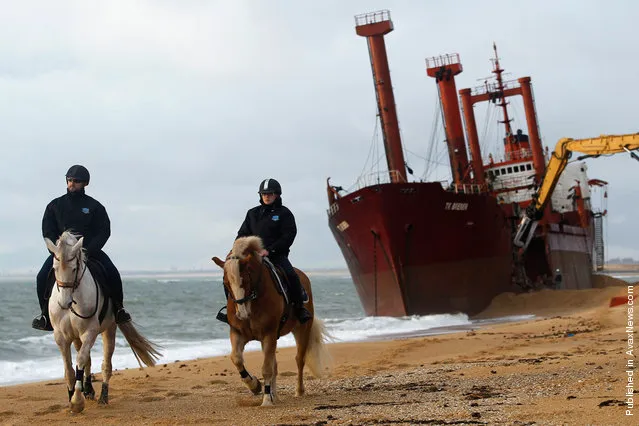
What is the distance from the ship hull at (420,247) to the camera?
2916 centimetres

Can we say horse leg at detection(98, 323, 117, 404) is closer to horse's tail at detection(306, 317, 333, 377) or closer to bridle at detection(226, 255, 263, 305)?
bridle at detection(226, 255, 263, 305)

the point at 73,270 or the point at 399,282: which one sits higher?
the point at 73,270

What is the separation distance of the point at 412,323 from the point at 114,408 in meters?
19.2

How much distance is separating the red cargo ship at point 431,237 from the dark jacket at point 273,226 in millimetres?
19707

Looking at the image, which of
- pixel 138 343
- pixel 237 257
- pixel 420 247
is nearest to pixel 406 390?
pixel 237 257

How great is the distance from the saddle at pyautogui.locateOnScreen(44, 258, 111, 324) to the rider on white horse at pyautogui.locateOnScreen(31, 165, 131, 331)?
6 centimetres

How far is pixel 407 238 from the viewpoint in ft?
95.8

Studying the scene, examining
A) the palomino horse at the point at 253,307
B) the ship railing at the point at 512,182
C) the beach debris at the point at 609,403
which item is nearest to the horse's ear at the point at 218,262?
the palomino horse at the point at 253,307

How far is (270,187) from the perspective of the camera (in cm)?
937

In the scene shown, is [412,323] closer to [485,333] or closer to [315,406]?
[485,333]

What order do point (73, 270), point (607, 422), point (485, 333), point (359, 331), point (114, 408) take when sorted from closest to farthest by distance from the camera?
point (607, 422)
point (73, 270)
point (114, 408)
point (485, 333)
point (359, 331)

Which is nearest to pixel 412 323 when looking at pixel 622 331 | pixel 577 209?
pixel 622 331

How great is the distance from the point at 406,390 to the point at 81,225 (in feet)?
13.7

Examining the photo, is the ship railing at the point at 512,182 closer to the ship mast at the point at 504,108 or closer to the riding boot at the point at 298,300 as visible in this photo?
the ship mast at the point at 504,108
